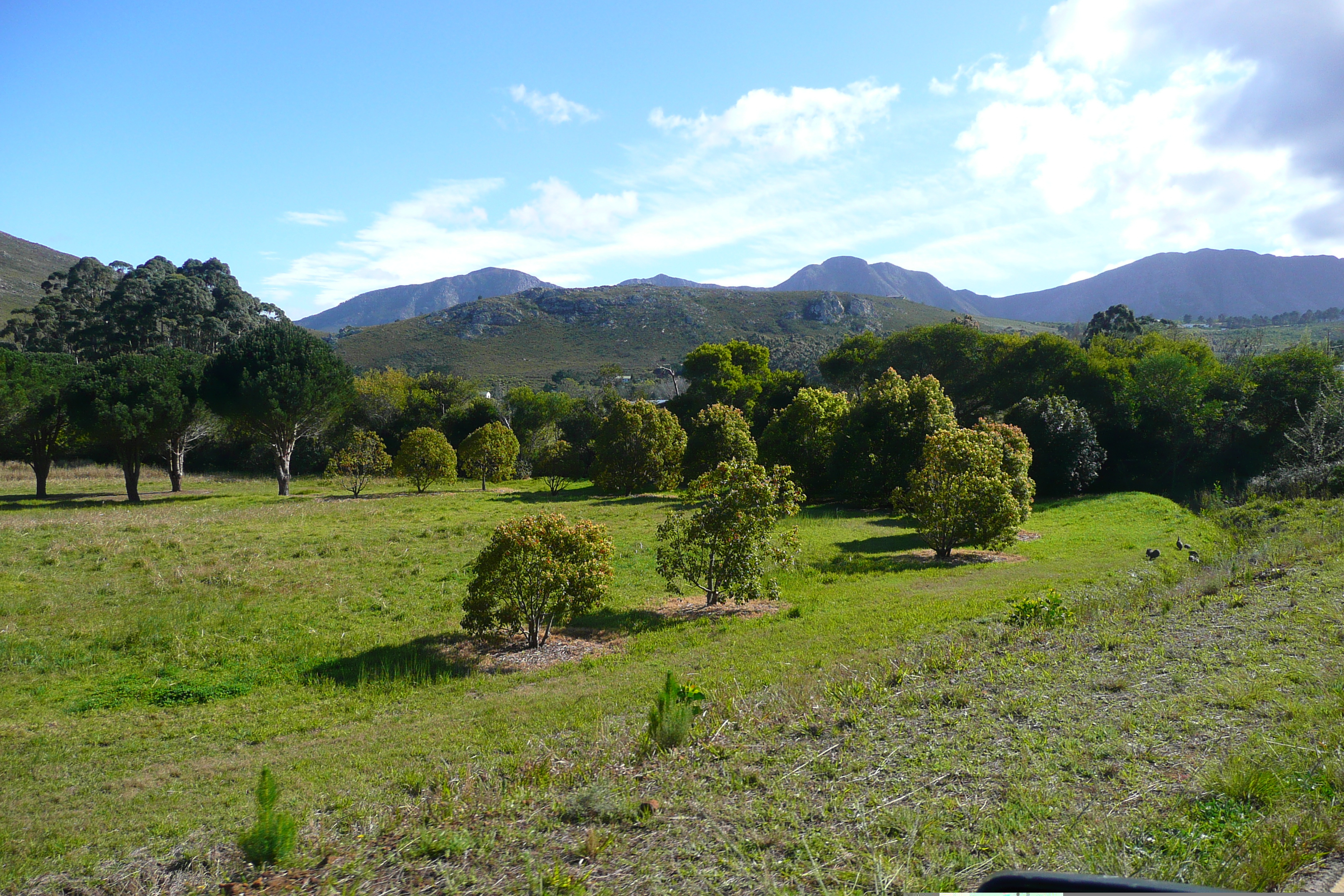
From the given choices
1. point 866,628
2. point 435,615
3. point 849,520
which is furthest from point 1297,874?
point 849,520

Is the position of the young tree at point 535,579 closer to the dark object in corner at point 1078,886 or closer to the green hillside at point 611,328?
the dark object in corner at point 1078,886

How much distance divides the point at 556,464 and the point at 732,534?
26.4 metres

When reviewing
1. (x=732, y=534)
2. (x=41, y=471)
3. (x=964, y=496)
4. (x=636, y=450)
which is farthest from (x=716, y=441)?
(x=41, y=471)

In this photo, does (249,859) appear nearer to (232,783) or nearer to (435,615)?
(232,783)

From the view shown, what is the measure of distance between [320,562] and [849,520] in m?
17.9

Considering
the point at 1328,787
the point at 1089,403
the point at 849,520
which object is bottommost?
the point at 849,520

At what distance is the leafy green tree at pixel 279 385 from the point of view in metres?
35.7

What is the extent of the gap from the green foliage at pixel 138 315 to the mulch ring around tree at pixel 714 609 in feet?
171

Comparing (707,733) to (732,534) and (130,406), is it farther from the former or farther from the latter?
(130,406)

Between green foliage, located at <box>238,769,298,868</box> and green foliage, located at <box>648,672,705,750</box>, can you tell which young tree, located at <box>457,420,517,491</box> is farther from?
green foliage, located at <box>238,769,298,868</box>

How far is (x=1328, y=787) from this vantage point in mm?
3543

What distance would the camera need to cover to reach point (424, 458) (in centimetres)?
3644

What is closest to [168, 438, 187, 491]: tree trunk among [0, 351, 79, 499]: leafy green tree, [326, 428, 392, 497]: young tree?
[0, 351, 79, 499]: leafy green tree

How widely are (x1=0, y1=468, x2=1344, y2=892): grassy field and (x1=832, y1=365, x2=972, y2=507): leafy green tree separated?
42.9ft
